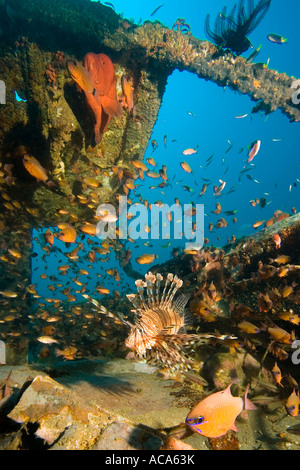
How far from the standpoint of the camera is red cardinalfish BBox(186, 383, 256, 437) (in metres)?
1.89

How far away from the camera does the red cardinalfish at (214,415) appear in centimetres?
189

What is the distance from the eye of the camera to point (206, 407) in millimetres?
1927

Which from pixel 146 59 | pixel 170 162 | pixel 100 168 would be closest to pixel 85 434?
pixel 100 168

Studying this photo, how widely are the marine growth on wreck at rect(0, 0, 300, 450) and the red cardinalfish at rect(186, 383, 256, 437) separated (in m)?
0.01

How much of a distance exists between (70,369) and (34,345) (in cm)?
415

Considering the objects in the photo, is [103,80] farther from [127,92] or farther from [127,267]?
[127,267]

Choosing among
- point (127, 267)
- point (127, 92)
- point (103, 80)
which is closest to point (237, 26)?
point (127, 92)

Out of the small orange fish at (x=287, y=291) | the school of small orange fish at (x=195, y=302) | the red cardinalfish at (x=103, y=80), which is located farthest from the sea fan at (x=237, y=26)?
the small orange fish at (x=287, y=291)

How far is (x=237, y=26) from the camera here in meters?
6.32

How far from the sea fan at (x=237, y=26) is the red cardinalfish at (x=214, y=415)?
8.06 m

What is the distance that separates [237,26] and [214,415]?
845cm

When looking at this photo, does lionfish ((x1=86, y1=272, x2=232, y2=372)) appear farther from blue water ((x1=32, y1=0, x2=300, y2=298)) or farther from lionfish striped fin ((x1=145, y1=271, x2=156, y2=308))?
blue water ((x1=32, y1=0, x2=300, y2=298))

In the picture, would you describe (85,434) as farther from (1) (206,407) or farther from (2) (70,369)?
(2) (70,369)

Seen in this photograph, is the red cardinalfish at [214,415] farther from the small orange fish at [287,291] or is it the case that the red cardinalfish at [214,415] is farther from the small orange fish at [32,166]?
the small orange fish at [32,166]
